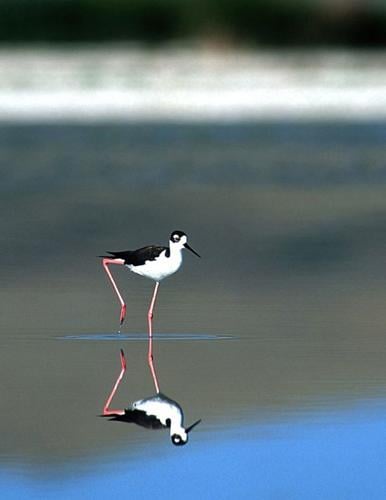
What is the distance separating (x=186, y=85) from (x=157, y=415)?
1722cm

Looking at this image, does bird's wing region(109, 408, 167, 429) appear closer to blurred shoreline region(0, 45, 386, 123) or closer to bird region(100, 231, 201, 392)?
bird region(100, 231, 201, 392)

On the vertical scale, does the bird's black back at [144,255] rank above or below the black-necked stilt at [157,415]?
above

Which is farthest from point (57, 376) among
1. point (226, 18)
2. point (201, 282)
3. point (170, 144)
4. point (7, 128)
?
point (226, 18)

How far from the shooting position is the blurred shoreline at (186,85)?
20.7 m

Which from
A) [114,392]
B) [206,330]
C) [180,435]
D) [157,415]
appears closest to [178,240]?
[206,330]

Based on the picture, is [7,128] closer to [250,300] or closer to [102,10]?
[102,10]

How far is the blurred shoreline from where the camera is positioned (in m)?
20.7

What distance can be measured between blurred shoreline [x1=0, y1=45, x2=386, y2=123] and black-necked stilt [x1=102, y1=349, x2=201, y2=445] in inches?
543

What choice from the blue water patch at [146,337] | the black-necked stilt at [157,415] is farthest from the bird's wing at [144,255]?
the black-necked stilt at [157,415]

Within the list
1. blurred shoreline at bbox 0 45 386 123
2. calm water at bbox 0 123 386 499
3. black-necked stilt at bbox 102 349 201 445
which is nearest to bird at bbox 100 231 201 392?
calm water at bbox 0 123 386 499

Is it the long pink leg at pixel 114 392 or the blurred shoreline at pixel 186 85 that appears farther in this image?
the blurred shoreline at pixel 186 85

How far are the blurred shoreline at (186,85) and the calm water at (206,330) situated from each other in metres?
5.40

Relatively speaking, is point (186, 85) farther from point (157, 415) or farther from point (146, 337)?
point (157, 415)

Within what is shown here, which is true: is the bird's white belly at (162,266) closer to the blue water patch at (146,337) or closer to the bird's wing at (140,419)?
the blue water patch at (146,337)
